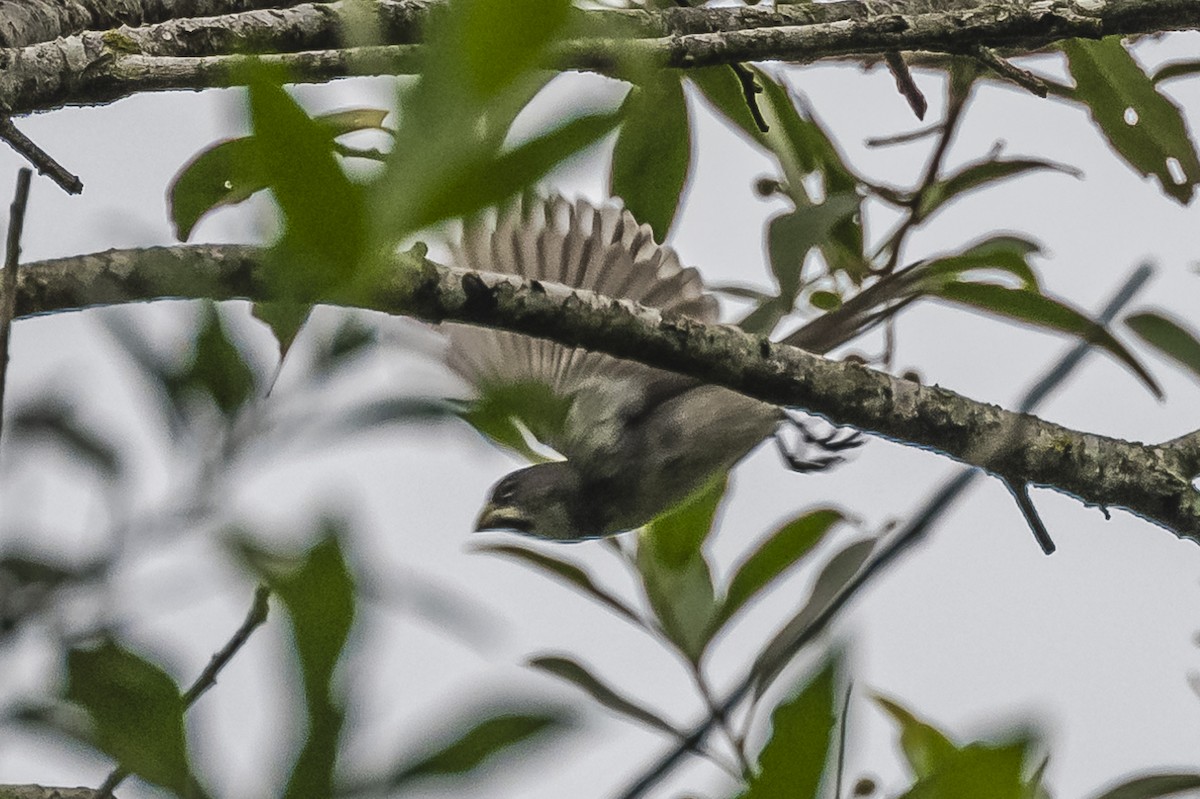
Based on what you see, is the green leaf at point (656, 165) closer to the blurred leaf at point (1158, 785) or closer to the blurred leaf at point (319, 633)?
the blurred leaf at point (1158, 785)

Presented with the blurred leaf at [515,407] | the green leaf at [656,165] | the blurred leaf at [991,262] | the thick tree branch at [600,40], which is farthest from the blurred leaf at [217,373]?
the green leaf at [656,165]

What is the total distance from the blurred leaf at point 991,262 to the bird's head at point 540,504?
2.29ft

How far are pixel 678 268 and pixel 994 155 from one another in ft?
1.83

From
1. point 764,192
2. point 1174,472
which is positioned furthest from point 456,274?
point 764,192

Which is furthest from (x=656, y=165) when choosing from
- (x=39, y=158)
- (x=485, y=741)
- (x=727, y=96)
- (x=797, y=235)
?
(x=485, y=741)

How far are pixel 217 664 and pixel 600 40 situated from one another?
2.27 ft

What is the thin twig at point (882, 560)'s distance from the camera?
0.53 meters

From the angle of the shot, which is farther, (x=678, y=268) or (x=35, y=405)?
(x=678, y=268)

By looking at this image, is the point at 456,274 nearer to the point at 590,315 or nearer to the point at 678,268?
the point at 590,315

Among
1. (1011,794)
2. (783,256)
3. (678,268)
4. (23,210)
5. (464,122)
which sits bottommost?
(1011,794)

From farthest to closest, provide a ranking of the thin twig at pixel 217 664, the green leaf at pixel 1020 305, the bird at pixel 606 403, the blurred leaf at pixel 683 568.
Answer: the bird at pixel 606 403
the green leaf at pixel 1020 305
the blurred leaf at pixel 683 568
the thin twig at pixel 217 664

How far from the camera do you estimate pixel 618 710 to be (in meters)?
1.59

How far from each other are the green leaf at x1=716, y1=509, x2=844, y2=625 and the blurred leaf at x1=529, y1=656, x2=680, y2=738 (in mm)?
193

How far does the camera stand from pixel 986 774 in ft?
1.52
